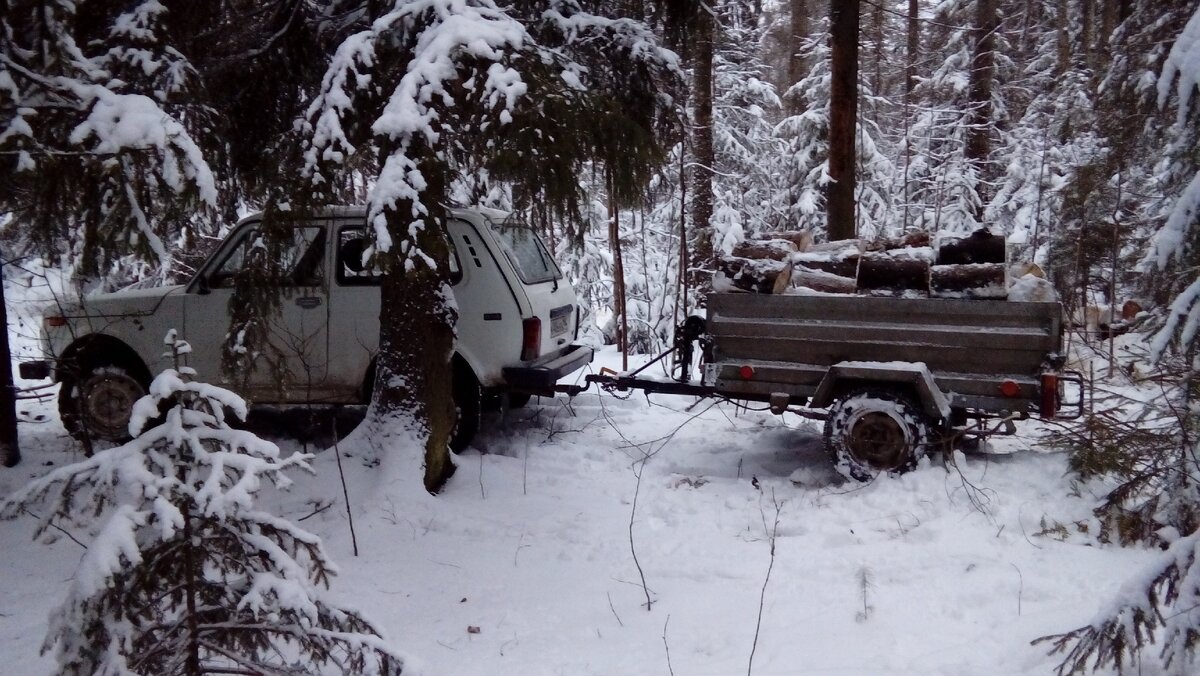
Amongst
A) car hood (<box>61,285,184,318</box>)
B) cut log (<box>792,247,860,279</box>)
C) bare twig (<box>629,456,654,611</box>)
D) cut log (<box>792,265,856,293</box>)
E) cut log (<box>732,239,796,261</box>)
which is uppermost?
cut log (<box>732,239,796,261</box>)

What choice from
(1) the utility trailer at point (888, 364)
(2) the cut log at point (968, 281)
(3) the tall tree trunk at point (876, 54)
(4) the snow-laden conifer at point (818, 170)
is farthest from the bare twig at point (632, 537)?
(4) the snow-laden conifer at point (818, 170)

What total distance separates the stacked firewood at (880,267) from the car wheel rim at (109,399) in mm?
5287

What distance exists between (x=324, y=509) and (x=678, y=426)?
3522mm

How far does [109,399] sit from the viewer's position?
7277mm

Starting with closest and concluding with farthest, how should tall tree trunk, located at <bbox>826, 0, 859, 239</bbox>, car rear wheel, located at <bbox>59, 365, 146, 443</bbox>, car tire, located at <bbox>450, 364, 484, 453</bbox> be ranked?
car tire, located at <bbox>450, 364, 484, 453</bbox> < car rear wheel, located at <bbox>59, 365, 146, 443</bbox> < tall tree trunk, located at <bbox>826, 0, 859, 239</bbox>

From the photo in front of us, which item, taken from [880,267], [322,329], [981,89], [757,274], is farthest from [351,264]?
[981,89]

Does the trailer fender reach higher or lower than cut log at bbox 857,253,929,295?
lower

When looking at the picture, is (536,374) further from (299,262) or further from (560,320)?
(299,262)

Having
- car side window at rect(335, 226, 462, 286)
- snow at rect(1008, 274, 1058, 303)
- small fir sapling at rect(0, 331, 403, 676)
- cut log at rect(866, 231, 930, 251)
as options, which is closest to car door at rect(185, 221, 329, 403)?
car side window at rect(335, 226, 462, 286)

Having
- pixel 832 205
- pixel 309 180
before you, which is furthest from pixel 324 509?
pixel 832 205

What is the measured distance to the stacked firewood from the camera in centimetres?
591

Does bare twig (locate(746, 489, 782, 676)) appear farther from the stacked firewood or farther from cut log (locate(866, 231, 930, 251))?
cut log (locate(866, 231, 930, 251))

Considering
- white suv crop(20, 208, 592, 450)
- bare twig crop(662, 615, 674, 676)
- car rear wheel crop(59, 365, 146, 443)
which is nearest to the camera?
bare twig crop(662, 615, 674, 676)

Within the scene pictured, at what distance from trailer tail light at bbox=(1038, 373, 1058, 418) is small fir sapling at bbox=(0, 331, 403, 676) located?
472 cm
